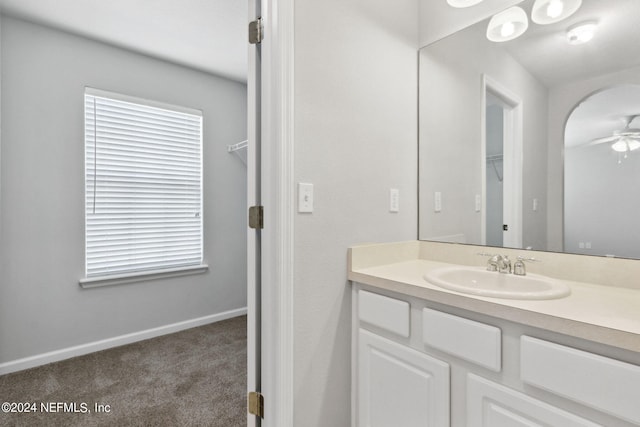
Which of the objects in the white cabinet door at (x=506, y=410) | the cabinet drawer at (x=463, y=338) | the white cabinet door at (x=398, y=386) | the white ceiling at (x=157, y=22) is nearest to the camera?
the white cabinet door at (x=506, y=410)

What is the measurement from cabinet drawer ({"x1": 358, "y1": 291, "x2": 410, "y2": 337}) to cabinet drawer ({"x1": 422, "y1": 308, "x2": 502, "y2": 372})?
0.08m

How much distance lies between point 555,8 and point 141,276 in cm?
325

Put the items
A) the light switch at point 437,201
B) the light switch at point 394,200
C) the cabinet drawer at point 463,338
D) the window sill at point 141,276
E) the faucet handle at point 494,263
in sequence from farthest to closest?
the window sill at point 141,276 → the light switch at point 437,201 → the light switch at point 394,200 → the faucet handle at point 494,263 → the cabinet drawer at point 463,338

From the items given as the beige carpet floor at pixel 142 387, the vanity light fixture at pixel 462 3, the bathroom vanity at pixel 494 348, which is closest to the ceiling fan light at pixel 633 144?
the bathroom vanity at pixel 494 348

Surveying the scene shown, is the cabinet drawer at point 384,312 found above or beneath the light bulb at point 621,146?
beneath

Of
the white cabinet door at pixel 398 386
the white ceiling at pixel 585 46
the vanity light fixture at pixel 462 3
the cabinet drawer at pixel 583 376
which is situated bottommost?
the white cabinet door at pixel 398 386

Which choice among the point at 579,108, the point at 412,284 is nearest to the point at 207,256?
the point at 412,284

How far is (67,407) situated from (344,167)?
2094 mm

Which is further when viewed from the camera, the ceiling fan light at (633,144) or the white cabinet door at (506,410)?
the ceiling fan light at (633,144)

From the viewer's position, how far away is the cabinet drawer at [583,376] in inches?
27.9

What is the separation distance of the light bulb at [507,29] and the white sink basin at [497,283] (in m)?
1.12

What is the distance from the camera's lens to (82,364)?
2.27 meters

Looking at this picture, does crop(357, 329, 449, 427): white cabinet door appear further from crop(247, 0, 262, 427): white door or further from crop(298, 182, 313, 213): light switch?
crop(298, 182, 313, 213): light switch

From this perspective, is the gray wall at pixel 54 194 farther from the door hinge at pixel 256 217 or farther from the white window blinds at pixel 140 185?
the door hinge at pixel 256 217
